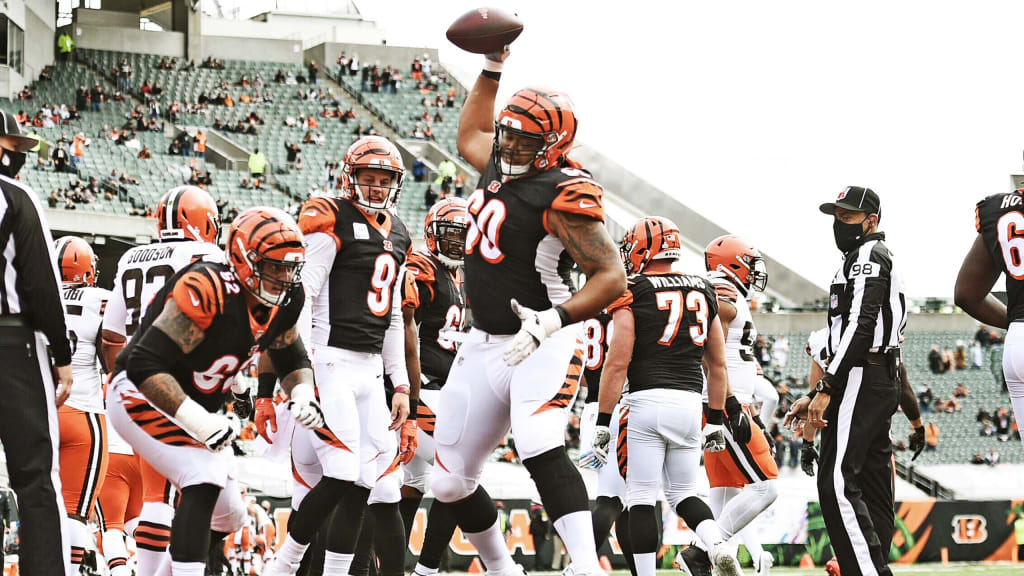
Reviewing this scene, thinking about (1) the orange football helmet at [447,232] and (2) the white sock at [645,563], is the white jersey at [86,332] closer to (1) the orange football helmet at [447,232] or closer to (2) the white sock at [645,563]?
(1) the orange football helmet at [447,232]

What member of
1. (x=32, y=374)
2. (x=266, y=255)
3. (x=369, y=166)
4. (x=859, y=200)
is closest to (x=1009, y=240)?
(x=859, y=200)

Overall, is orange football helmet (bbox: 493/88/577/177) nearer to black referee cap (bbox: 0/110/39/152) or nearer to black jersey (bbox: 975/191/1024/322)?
black referee cap (bbox: 0/110/39/152)

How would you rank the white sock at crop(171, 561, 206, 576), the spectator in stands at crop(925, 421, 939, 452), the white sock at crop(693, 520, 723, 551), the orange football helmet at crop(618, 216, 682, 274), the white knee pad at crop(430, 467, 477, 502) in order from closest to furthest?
the white sock at crop(171, 561, 206, 576) → the white knee pad at crop(430, 467, 477, 502) → the white sock at crop(693, 520, 723, 551) → the orange football helmet at crop(618, 216, 682, 274) → the spectator in stands at crop(925, 421, 939, 452)

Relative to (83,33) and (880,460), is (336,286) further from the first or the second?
(83,33)

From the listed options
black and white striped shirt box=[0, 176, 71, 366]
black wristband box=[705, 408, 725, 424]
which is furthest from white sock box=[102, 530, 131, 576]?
black wristband box=[705, 408, 725, 424]

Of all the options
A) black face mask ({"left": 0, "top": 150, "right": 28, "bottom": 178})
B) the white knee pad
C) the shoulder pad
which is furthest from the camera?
the white knee pad

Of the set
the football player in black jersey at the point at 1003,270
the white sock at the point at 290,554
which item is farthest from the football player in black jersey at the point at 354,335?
the football player in black jersey at the point at 1003,270

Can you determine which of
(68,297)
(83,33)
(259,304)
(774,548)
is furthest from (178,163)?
(259,304)

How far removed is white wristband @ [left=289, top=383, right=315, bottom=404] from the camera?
6163 millimetres

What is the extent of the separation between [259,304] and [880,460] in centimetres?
428

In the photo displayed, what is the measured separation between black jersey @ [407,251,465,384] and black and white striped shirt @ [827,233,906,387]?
9.15ft

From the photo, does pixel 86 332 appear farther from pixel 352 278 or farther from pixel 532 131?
pixel 532 131

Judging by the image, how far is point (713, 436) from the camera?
28.5 feet

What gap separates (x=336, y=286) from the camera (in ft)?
24.5
